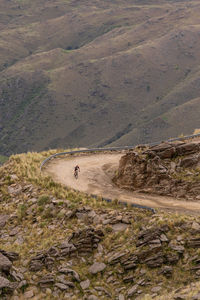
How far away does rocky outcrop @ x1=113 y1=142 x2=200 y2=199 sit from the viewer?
31.9m

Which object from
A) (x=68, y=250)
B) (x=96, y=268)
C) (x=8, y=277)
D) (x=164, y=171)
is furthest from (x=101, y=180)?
(x=8, y=277)

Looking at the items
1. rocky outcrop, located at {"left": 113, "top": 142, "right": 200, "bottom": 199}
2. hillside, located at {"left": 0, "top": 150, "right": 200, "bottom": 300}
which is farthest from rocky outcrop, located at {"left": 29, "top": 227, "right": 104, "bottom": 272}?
rocky outcrop, located at {"left": 113, "top": 142, "right": 200, "bottom": 199}

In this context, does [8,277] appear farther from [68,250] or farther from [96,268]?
[96,268]

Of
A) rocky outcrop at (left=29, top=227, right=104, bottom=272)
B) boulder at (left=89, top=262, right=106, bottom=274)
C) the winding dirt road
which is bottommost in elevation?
boulder at (left=89, top=262, right=106, bottom=274)

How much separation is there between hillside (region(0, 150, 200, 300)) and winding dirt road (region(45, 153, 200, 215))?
232cm

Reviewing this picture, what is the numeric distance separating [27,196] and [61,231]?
22.8ft

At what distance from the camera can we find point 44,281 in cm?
2317

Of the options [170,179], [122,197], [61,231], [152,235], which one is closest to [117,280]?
[152,235]

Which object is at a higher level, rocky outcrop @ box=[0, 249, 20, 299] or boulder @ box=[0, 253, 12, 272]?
boulder @ box=[0, 253, 12, 272]

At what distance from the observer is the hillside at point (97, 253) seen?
21844mm

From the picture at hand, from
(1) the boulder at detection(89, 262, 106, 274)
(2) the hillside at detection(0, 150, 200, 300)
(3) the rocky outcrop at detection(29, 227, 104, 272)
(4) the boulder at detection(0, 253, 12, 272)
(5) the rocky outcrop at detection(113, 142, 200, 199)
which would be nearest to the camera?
(2) the hillside at detection(0, 150, 200, 300)

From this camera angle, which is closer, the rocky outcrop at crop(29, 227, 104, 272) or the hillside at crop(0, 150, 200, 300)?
the hillside at crop(0, 150, 200, 300)

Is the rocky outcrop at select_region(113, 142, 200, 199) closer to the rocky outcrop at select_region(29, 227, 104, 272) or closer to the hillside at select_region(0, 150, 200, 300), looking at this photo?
the hillside at select_region(0, 150, 200, 300)

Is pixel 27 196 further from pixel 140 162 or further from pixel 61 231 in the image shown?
pixel 140 162
